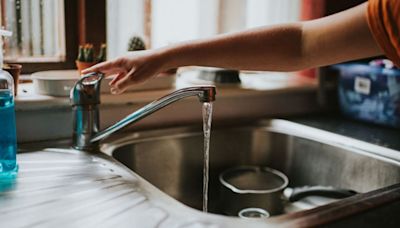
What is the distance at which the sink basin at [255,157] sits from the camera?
1.18 metres

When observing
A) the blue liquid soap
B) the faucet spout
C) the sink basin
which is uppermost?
the faucet spout

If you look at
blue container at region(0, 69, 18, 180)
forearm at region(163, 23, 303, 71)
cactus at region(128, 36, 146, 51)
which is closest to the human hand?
forearm at region(163, 23, 303, 71)

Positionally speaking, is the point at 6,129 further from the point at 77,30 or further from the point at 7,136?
the point at 77,30

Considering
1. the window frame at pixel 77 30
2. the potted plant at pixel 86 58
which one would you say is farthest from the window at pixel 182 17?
the potted plant at pixel 86 58

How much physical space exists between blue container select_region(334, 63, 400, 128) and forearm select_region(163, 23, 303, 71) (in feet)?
1.73

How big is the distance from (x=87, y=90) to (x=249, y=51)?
1.17ft

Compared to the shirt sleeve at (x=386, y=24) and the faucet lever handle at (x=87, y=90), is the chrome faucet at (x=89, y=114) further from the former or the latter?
the shirt sleeve at (x=386, y=24)

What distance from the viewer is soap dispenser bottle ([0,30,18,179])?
92 centimetres

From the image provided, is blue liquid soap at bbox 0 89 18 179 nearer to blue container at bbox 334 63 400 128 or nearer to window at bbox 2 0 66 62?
window at bbox 2 0 66 62

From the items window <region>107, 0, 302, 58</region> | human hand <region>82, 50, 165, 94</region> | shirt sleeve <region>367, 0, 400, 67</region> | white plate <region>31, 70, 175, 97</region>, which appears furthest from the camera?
window <region>107, 0, 302, 58</region>

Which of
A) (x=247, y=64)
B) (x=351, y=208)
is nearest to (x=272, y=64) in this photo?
(x=247, y=64)

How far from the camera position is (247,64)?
95 cm

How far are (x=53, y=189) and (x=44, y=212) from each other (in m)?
0.11

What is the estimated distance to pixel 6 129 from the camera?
0.93m
